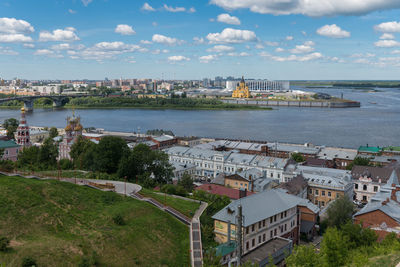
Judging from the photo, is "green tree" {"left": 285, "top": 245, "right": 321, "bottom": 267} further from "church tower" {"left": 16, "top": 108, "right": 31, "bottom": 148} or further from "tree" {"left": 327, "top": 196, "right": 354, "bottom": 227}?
"church tower" {"left": 16, "top": 108, "right": 31, "bottom": 148}

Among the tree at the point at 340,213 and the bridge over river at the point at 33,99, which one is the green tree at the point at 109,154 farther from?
the bridge over river at the point at 33,99

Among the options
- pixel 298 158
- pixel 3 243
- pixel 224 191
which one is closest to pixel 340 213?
pixel 224 191

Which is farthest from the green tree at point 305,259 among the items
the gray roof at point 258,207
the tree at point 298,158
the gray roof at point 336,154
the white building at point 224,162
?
the gray roof at point 336,154

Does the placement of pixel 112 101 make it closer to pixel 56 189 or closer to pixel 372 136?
pixel 372 136

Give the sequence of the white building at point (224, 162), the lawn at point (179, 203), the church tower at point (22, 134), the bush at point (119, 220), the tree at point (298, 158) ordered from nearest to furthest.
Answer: the bush at point (119, 220) → the lawn at point (179, 203) → the white building at point (224, 162) → the church tower at point (22, 134) → the tree at point (298, 158)

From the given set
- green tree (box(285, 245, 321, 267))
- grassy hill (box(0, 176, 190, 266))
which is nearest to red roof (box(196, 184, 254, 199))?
grassy hill (box(0, 176, 190, 266))

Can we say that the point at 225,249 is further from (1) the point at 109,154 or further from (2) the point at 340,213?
(1) the point at 109,154

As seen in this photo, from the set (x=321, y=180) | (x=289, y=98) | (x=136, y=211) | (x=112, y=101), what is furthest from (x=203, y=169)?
(x=289, y=98)
